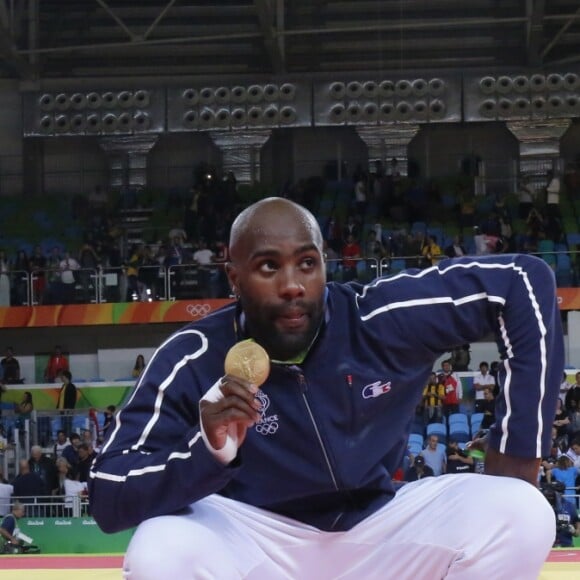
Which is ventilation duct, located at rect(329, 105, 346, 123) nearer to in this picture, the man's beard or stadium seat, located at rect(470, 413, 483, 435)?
stadium seat, located at rect(470, 413, 483, 435)

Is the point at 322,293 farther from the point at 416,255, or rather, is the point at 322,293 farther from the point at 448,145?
the point at 448,145

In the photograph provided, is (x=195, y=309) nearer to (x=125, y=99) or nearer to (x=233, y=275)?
(x=125, y=99)

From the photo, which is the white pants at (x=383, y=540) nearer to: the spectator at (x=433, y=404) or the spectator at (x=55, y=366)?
the spectator at (x=433, y=404)

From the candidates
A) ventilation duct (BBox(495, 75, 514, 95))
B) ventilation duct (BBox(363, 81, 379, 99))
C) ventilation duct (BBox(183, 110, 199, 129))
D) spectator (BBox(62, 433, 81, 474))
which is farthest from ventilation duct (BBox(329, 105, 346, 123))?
spectator (BBox(62, 433, 81, 474))

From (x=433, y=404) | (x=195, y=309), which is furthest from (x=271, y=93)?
(x=433, y=404)

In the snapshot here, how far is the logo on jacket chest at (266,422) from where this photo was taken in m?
2.75

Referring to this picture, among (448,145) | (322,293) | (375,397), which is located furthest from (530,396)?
(448,145)

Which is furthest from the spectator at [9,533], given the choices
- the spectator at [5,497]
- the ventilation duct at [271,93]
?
the ventilation duct at [271,93]

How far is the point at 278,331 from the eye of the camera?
8.83ft

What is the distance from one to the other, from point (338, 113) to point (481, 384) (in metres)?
7.25

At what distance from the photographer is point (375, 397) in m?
2.80

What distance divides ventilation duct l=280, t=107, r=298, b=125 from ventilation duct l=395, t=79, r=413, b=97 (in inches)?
72.6

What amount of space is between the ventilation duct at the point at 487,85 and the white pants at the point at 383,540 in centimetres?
1769

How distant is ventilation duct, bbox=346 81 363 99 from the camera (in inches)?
786
